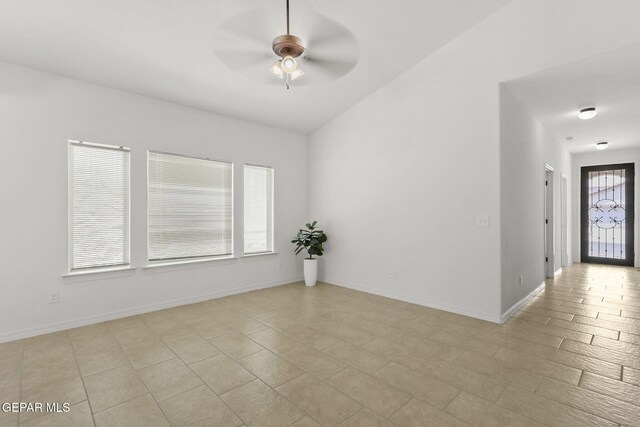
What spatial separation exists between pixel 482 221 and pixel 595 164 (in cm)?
610

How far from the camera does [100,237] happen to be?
3.75 m

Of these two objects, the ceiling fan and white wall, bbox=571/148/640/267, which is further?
white wall, bbox=571/148/640/267

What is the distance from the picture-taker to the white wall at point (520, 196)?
372 centimetres

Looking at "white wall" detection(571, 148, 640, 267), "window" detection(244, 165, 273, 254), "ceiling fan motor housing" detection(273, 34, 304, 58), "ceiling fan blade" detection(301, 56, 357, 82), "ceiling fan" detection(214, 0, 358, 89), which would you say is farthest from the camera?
"white wall" detection(571, 148, 640, 267)

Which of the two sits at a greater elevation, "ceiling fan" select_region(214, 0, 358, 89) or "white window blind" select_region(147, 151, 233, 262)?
"ceiling fan" select_region(214, 0, 358, 89)

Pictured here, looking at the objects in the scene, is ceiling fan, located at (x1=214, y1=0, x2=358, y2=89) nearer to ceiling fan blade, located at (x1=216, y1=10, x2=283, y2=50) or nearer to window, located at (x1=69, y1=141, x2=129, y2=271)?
ceiling fan blade, located at (x1=216, y1=10, x2=283, y2=50)

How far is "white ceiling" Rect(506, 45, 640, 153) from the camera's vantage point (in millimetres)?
3176

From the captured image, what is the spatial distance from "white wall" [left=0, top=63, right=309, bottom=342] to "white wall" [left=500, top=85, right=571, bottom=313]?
3823mm

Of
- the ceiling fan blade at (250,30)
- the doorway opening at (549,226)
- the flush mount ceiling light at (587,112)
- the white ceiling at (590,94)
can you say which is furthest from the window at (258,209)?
the doorway opening at (549,226)

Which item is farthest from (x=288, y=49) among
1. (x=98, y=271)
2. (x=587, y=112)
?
(x=587, y=112)

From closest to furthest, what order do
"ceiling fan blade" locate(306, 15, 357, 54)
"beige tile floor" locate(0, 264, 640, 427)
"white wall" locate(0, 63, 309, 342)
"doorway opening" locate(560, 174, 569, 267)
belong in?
"beige tile floor" locate(0, 264, 640, 427) → "ceiling fan blade" locate(306, 15, 357, 54) → "white wall" locate(0, 63, 309, 342) → "doorway opening" locate(560, 174, 569, 267)

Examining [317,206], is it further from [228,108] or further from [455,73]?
[455,73]

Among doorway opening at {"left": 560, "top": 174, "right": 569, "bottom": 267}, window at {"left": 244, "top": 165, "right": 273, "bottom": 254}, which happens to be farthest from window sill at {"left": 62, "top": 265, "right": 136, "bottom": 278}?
doorway opening at {"left": 560, "top": 174, "right": 569, "bottom": 267}

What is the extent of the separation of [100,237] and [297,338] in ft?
8.81
